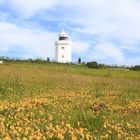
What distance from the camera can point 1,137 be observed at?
820cm

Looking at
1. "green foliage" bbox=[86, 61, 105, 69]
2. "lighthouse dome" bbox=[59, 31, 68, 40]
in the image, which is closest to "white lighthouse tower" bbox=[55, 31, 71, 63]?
"lighthouse dome" bbox=[59, 31, 68, 40]

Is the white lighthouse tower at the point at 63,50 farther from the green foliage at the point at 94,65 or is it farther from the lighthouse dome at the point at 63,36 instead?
the green foliage at the point at 94,65

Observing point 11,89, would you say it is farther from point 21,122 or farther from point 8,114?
point 21,122

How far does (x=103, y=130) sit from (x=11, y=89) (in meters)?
10.6

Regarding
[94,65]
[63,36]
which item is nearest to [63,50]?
[63,36]

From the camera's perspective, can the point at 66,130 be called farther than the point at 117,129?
No

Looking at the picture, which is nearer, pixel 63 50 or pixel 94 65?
pixel 94 65

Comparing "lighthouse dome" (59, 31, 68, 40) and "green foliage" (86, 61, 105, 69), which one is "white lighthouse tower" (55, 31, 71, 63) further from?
"green foliage" (86, 61, 105, 69)

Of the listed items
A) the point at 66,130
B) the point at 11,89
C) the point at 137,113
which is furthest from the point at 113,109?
the point at 11,89

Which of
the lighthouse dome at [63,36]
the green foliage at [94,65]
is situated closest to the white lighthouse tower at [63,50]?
the lighthouse dome at [63,36]

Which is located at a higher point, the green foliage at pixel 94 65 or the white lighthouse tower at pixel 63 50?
the white lighthouse tower at pixel 63 50

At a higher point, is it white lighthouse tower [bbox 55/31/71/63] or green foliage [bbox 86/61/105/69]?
white lighthouse tower [bbox 55/31/71/63]

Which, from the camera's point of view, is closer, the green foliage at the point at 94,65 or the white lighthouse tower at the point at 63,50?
the green foliage at the point at 94,65

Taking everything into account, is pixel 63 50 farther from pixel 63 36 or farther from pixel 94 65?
pixel 94 65
